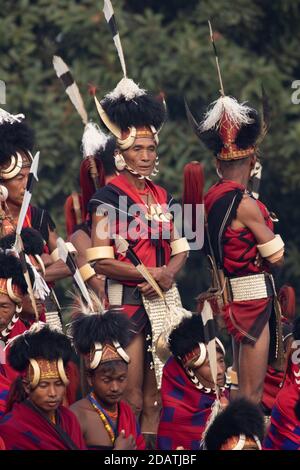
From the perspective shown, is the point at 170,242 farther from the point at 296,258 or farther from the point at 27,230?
the point at 296,258

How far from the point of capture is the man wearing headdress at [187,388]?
1218 centimetres

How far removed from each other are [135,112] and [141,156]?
0.26m

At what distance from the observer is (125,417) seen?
462 inches

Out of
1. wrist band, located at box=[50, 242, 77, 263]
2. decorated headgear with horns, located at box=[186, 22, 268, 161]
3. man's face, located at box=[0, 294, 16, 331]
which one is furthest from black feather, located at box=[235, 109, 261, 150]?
man's face, located at box=[0, 294, 16, 331]

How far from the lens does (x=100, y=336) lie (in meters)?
11.9

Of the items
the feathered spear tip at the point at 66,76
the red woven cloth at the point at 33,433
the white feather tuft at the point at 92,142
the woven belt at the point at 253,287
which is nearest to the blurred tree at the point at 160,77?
the white feather tuft at the point at 92,142

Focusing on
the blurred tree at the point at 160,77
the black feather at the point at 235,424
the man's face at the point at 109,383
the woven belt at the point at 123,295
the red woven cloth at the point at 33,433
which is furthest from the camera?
the blurred tree at the point at 160,77

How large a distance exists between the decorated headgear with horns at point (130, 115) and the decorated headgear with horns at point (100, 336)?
4.20 feet

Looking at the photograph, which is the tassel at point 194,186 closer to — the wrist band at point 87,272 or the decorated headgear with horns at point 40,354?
the wrist band at point 87,272

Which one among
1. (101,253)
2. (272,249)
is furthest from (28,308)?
(272,249)

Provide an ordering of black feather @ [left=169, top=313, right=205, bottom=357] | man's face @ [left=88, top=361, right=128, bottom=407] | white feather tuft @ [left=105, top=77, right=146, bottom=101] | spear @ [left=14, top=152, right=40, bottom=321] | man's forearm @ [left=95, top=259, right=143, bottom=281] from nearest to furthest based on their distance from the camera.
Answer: man's face @ [left=88, top=361, right=128, bottom=407], spear @ [left=14, top=152, right=40, bottom=321], black feather @ [left=169, top=313, right=205, bottom=357], man's forearm @ [left=95, top=259, right=143, bottom=281], white feather tuft @ [left=105, top=77, right=146, bottom=101]

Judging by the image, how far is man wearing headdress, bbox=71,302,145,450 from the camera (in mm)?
11648

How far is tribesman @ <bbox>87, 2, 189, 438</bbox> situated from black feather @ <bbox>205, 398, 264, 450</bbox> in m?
1.42

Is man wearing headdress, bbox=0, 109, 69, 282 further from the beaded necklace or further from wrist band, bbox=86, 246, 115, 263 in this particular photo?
the beaded necklace
